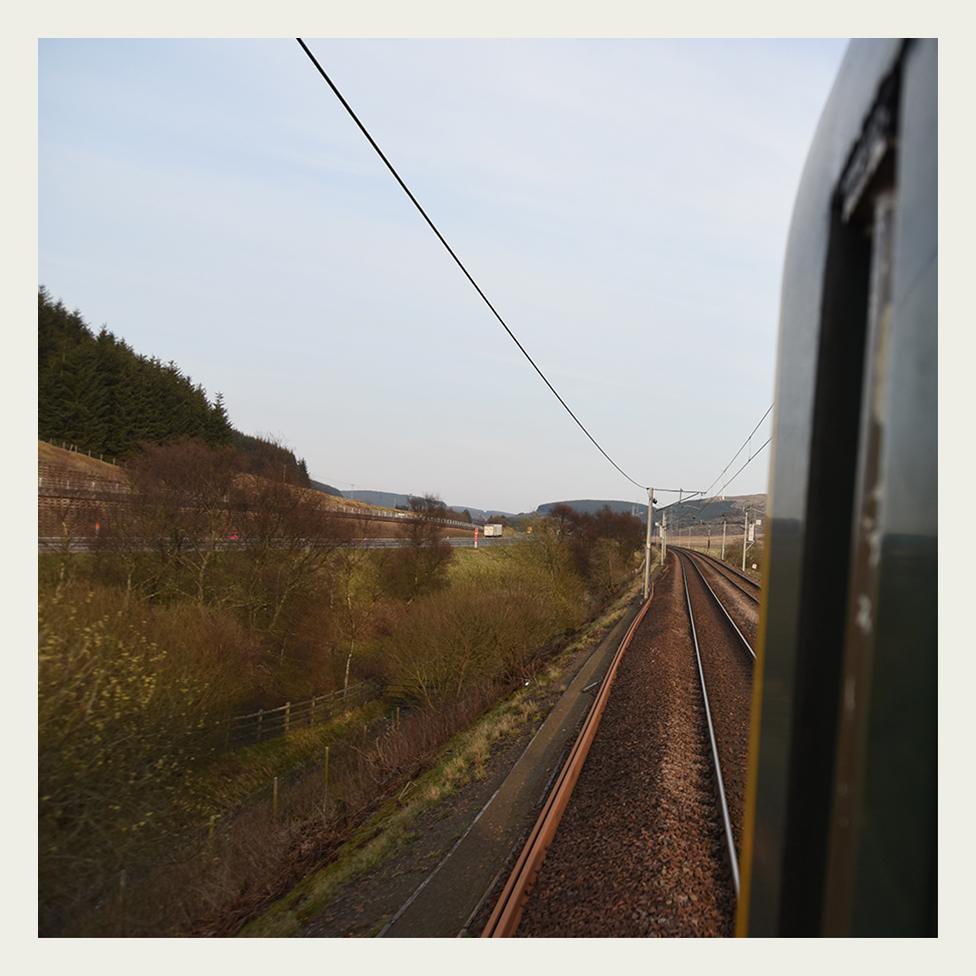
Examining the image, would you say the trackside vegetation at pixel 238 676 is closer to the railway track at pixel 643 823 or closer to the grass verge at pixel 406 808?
the grass verge at pixel 406 808

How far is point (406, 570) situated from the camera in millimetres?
30172

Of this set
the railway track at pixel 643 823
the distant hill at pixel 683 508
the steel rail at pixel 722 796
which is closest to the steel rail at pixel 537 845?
the railway track at pixel 643 823

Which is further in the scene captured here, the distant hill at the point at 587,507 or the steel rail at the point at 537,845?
the distant hill at the point at 587,507

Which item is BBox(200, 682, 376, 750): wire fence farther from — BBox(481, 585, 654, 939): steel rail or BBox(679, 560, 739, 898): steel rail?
BBox(679, 560, 739, 898): steel rail

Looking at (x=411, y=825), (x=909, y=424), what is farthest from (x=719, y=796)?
(x=909, y=424)

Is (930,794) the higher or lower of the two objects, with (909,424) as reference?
lower

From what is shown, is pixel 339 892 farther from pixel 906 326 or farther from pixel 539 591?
pixel 539 591

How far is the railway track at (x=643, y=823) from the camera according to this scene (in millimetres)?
5238

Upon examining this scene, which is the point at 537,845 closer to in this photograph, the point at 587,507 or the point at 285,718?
the point at 285,718

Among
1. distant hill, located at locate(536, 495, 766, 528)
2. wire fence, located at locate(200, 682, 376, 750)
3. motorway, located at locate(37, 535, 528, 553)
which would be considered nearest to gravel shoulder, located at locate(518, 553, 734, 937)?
motorway, located at locate(37, 535, 528, 553)

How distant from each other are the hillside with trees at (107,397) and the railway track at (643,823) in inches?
1389

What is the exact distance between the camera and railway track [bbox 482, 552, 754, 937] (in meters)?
5.24

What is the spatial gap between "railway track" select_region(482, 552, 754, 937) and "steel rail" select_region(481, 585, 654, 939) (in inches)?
0.6

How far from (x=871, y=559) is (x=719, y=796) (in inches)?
285
